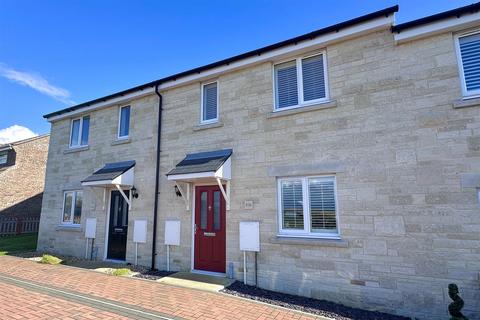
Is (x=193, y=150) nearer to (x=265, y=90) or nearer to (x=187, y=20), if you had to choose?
(x=265, y=90)

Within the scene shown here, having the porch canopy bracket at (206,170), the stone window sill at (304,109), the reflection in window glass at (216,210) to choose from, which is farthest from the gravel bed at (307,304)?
the stone window sill at (304,109)

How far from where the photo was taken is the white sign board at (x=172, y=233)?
8.15m

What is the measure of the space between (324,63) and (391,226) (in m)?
4.16

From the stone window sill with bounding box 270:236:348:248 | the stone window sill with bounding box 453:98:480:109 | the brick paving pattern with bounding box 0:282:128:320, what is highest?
the stone window sill with bounding box 453:98:480:109

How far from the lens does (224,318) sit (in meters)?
4.80

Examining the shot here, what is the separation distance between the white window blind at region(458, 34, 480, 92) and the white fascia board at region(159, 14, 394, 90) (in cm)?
152

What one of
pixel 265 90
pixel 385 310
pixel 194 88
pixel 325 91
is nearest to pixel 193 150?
pixel 194 88

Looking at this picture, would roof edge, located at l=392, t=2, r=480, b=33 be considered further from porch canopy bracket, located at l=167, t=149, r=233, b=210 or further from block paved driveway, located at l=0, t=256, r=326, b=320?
block paved driveway, located at l=0, t=256, r=326, b=320

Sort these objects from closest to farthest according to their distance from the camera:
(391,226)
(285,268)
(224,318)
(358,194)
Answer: (224,318), (391,226), (358,194), (285,268)

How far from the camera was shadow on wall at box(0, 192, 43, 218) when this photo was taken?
1756 centimetres

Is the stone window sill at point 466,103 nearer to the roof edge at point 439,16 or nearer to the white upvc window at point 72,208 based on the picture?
the roof edge at point 439,16

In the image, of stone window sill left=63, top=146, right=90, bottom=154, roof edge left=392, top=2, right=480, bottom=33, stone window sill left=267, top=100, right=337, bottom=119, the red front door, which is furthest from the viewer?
stone window sill left=63, top=146, right=90, bottom=154

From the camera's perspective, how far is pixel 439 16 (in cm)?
561

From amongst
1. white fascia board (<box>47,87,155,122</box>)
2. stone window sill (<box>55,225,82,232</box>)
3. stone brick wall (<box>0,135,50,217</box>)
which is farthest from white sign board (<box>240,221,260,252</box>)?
stone brick wall (<box>0,135,50,217</box>)
